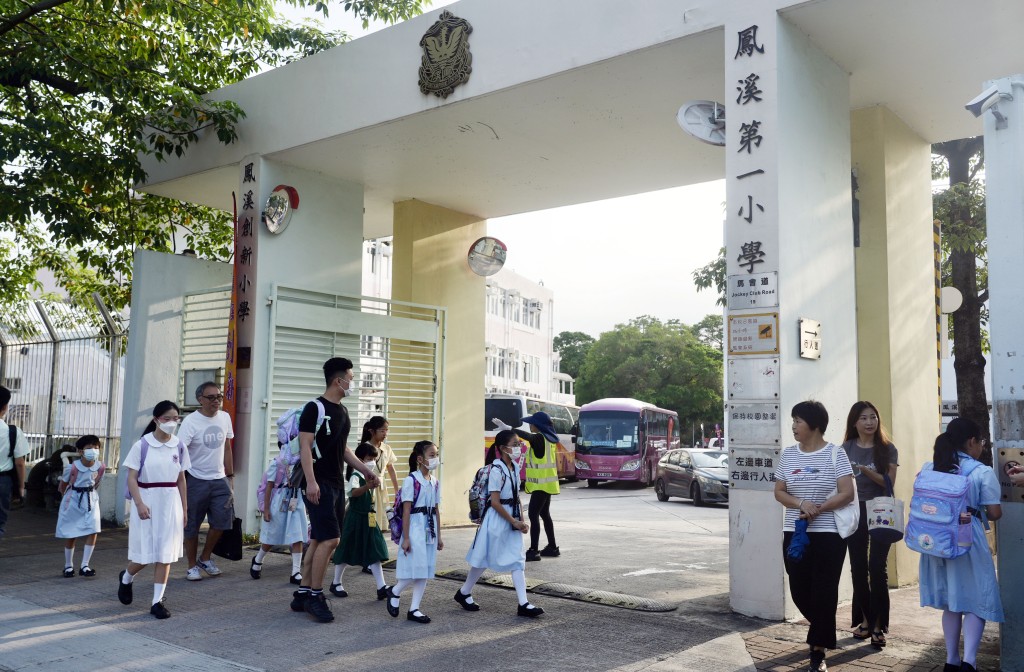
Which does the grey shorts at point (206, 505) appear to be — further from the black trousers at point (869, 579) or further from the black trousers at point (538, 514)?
the black trousers at point (869, 579)

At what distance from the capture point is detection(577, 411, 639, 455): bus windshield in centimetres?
2564

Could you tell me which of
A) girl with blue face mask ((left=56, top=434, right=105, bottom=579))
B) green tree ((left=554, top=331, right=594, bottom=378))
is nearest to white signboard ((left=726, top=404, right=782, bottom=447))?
girl with blue face mask ((left=56, top=434, right=105, bottom=579))

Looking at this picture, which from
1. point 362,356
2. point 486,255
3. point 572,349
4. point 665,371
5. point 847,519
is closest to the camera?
point 847,519

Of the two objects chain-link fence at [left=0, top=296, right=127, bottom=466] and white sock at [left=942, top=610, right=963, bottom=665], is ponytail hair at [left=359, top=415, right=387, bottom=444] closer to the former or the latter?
white sock at [left=942, top=610, right=963, bottom=665]

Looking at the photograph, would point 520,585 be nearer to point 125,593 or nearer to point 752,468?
point 752,468

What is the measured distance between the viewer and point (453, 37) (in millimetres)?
8836

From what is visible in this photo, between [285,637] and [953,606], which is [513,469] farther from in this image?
[953,606]

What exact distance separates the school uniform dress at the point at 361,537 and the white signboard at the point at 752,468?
9.04 feet

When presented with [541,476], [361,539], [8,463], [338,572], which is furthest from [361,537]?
[8,463]

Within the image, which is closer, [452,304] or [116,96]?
[116,96]

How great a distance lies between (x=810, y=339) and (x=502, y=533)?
275 cm

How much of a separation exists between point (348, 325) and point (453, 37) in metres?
3.81

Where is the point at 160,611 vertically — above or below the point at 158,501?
below

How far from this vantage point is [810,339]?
273 inches
